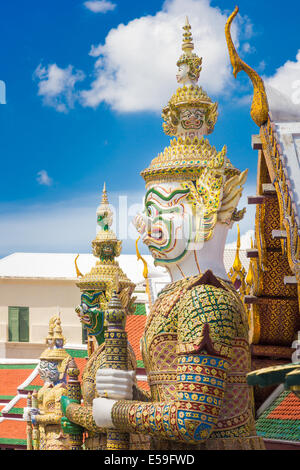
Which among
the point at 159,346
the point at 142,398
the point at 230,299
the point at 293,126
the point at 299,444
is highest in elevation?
the point at 293,126

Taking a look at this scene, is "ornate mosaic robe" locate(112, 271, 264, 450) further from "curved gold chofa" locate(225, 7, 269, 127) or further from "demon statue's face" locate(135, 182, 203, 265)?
"curved gold chofa" locate(225, 7, 269, 127)

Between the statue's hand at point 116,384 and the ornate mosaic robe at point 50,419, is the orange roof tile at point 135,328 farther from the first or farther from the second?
the statue's hand at point 116,384

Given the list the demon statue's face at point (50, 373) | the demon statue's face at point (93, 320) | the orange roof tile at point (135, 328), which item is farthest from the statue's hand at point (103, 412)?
the orange roof tile at point (135, 328)

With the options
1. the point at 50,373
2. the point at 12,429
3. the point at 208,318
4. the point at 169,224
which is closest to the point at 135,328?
the point at 12,429

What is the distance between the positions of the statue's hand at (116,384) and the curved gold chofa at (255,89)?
7.24 feet

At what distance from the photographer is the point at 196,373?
3.84 m

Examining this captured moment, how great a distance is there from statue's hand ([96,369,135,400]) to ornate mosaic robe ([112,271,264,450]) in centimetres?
8

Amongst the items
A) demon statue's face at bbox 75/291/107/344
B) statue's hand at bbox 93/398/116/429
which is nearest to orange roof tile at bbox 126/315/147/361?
demon statue's face at bbox 75/291/107/344

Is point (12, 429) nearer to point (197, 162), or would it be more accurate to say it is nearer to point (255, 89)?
point (255, 89)

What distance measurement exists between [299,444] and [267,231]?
1886 millimetres

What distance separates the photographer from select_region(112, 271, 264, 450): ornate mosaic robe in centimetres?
383
